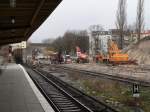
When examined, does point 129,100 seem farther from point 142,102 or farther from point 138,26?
point 138,26

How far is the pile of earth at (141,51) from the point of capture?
78.4 metres

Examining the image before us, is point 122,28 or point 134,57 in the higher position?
point 122,28

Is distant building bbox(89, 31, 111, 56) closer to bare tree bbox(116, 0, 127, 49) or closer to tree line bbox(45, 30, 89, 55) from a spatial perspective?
tree line bbox(45, 30, 89, 55)

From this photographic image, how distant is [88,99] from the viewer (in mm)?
21531

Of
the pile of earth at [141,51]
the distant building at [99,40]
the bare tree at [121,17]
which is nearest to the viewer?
the pile of earth at [141,51]

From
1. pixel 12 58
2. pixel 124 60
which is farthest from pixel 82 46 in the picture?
pixel 124 60

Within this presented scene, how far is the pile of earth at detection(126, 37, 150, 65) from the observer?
7844 cm

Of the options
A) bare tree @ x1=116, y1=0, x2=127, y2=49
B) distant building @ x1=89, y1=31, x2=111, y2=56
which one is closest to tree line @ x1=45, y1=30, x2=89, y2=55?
distant building @ x1=89, y1=31, x2=111, y2=56

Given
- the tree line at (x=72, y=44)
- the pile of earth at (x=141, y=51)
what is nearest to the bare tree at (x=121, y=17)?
the pile of earth at (x=141, y=51)

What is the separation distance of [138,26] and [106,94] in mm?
62321

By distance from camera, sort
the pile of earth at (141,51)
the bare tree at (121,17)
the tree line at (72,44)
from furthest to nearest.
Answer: the tree line at (72,44)
the bare tree at (121,17)
the pile of earth at (141,51)

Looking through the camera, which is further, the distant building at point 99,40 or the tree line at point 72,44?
the tree line at point 72,44

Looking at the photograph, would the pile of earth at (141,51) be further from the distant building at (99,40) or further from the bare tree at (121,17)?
the distant building at (99,40)

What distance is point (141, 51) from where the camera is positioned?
8456cm
